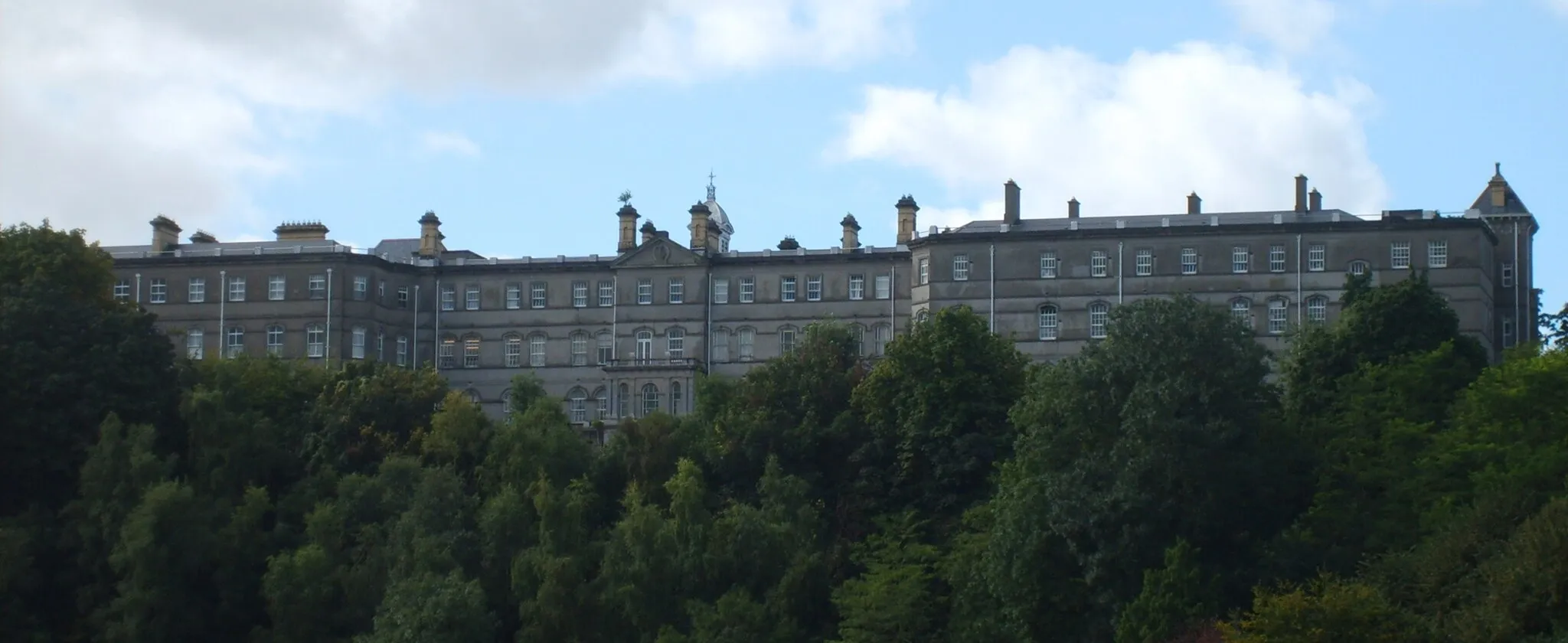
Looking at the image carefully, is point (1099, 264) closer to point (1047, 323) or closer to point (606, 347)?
point (1047, 323)

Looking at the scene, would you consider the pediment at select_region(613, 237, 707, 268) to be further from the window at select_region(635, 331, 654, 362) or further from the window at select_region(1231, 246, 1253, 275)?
the window at select_region(1231, 246, 1253, 275)

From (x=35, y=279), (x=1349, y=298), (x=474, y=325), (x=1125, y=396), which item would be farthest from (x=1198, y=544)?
A: (x=474, y=325)

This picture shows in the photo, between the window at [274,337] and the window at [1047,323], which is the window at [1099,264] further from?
the window at [274,337]

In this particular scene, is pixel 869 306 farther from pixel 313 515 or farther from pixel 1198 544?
pixel 1198 544

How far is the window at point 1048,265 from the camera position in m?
85.9

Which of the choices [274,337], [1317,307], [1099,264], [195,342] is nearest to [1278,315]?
[1317,307]

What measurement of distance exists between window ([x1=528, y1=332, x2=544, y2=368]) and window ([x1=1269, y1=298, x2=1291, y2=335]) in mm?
30318

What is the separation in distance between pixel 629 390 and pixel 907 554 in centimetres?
3256

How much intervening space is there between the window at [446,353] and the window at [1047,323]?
25554mm

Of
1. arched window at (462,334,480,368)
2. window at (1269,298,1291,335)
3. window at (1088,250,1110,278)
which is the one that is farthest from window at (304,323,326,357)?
window at (1269,298,1291,335)

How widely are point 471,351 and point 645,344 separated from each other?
26.0ft

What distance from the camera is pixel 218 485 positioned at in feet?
213

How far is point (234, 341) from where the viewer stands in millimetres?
93375

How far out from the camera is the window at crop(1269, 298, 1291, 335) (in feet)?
275
